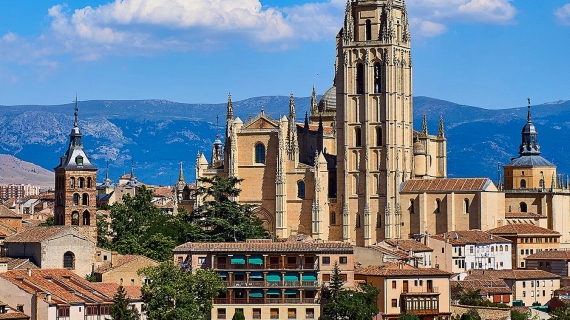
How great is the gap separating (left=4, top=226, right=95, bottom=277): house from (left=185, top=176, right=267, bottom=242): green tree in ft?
52.9

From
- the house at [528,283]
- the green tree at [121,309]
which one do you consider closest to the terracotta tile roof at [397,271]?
the house at [528,283]

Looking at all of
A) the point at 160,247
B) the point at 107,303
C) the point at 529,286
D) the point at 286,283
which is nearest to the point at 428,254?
the point at 529,286

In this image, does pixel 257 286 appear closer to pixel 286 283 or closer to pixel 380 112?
pixel 286 283

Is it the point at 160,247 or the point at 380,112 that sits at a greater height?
the point at 380,112

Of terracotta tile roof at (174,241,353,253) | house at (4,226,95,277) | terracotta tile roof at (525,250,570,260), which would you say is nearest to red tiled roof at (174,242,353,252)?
terracotta tile roof at (174,241,353,253)

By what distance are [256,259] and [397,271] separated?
7453mm

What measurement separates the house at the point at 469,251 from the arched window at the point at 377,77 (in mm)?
13996

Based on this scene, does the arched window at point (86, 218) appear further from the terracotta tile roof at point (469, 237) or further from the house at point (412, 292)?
the terracotta tile roof at point (469, 237)

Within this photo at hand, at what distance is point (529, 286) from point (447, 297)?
58.0 ft

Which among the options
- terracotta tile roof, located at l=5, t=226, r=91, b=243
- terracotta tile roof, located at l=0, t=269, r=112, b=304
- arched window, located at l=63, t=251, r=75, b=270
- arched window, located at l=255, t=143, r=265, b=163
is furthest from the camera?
arched window, located at l=255, t=143, r=265, b=163

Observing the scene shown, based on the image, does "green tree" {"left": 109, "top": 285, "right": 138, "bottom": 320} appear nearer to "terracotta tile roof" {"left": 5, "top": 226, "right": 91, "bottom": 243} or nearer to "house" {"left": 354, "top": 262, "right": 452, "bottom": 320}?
"terracotta tile roof" {"left": 5, "top": 226, "right": 91, "bottom": 243}

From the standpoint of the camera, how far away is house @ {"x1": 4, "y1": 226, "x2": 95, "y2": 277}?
303 feet

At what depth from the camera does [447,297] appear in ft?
296

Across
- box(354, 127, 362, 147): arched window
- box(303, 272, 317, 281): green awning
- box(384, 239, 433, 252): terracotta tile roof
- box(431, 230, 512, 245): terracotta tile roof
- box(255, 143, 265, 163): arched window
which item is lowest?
box(303, 272, 317, 281): green awning
